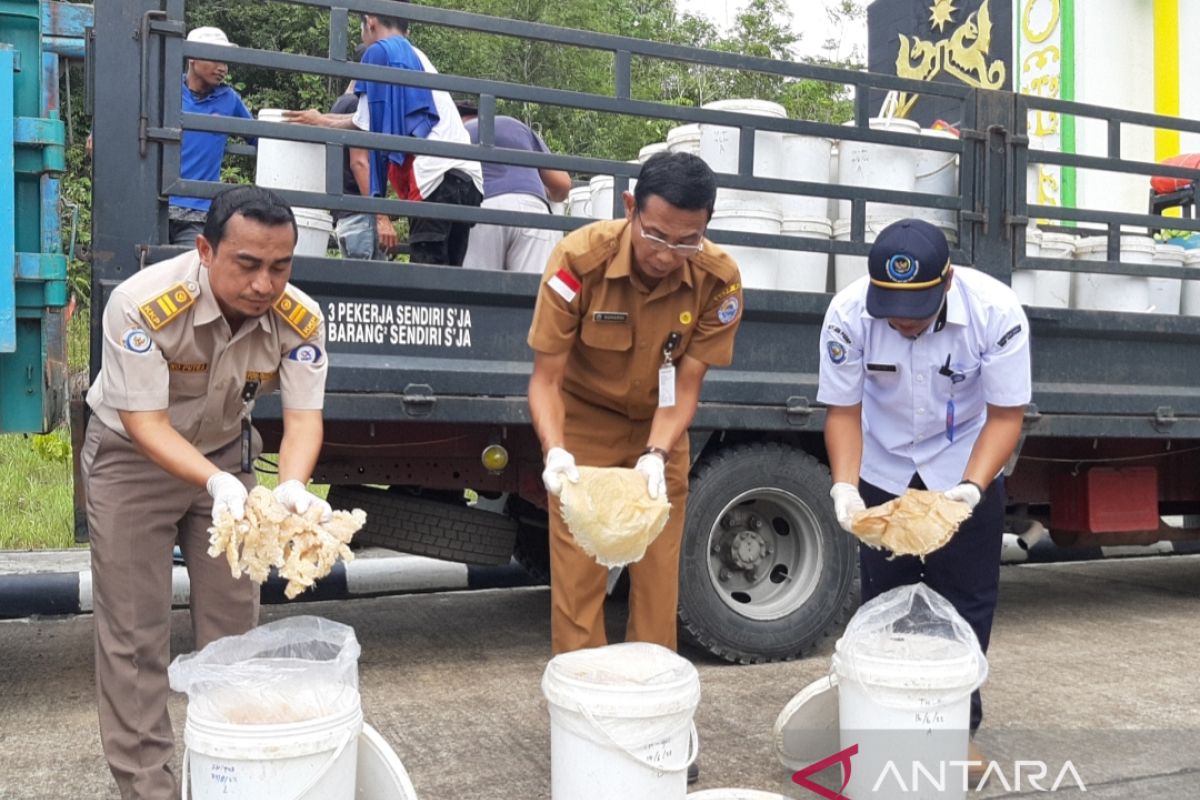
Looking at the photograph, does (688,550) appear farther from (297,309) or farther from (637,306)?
(297,309)

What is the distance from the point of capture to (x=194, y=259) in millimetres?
3180

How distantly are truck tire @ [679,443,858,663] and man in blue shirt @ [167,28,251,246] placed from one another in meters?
2.17

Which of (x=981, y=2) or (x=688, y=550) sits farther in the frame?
(x=981, y=2)

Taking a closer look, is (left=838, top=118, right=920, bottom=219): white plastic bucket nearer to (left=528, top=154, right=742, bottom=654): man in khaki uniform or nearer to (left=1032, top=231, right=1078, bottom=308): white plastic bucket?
(left=1032, top=231, right=1078, bottom=308): white plastic bucket

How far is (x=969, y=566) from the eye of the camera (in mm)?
3812

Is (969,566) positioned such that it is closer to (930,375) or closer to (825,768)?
(930,375)

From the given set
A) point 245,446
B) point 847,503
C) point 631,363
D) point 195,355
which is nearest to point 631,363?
point 631,363

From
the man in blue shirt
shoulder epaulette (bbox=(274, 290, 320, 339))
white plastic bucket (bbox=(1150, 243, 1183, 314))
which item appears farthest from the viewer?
white plastic bucket (bbox=(1150, 243, 1183, 314))

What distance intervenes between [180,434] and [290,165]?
63.1 inches

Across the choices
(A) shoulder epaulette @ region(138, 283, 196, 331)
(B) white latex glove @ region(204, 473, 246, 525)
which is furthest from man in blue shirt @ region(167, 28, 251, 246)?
(B) white latex glove @ region(204, 473, 246, 525)

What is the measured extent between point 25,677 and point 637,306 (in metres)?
3.01

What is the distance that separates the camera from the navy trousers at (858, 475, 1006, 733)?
12.5ft

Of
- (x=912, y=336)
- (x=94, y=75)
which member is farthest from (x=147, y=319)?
(x=912, y=336)

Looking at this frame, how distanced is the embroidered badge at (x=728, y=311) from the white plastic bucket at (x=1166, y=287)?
2.95 m
